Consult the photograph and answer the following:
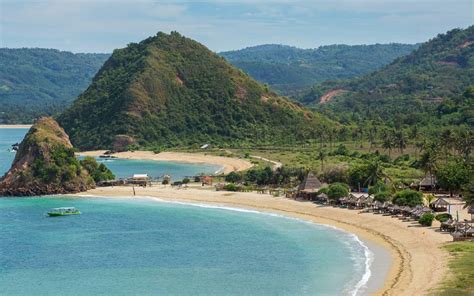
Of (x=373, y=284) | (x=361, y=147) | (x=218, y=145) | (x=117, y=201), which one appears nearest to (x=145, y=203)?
(x=117, y=201)

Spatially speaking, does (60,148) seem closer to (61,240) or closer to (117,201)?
(117,201)

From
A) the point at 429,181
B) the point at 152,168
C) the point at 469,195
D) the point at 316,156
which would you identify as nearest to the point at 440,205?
the point at 469,195

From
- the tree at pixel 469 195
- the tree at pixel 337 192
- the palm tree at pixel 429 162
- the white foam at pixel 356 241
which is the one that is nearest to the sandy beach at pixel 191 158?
the white foam at pixel 356 241

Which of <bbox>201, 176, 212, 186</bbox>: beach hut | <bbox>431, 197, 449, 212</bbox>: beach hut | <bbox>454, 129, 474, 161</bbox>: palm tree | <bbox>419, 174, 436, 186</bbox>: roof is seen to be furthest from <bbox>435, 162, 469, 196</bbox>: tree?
<bbox>201, 176, 212, 186</bbox>: beach hut

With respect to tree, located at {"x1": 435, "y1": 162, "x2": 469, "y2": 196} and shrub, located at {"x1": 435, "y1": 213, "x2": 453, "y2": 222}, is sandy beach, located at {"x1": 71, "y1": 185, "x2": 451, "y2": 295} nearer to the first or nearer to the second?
shrub, located at {"x1": 435, "y1": 213, "x2": 453, "y2": 222}

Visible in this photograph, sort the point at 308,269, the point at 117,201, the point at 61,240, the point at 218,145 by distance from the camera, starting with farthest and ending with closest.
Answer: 1. the point at 218,145
2. the point at 117,201
3. the point at 61,240
4. the point at 308,269

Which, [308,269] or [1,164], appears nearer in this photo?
[308,269]

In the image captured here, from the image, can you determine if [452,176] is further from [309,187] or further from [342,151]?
[342,151]

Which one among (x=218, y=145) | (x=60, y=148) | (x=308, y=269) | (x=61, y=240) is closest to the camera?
(x=308, y=269)
